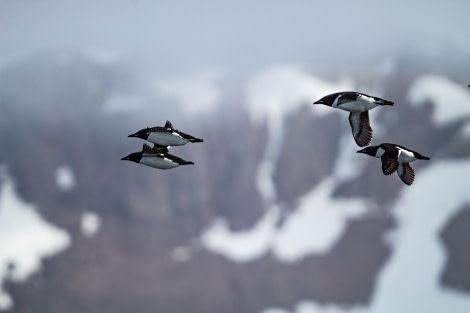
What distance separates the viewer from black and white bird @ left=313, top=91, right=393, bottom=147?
197 feet

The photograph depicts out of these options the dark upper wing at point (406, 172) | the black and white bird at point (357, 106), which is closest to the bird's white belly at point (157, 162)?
the black and white bird at point (357, 106)

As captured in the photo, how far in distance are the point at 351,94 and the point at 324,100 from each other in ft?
5.48

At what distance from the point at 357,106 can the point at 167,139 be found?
1100 cm

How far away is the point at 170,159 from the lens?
198ft

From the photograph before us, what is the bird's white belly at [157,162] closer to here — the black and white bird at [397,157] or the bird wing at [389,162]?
the black and white bird at [397,157]

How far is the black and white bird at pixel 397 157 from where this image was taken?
2241 inches

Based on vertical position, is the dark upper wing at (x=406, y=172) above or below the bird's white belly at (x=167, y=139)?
below

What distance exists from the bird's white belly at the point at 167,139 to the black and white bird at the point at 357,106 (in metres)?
8.16

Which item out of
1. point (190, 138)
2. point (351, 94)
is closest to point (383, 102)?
point (351, 94)

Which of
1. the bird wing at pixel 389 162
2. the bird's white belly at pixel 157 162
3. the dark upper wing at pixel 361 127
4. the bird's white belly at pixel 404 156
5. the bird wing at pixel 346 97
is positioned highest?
the bird wing at pixel 346 97

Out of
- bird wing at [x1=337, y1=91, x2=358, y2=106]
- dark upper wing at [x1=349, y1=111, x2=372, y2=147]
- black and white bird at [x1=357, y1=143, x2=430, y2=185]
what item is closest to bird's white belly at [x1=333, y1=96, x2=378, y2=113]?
bird wing at [x1=337, y1=91, x2=358, y2=106]

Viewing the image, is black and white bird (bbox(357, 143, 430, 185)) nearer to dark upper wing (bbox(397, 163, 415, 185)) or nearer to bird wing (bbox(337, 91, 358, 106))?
dark upper wing (bbox(397, 163, 415, 185))

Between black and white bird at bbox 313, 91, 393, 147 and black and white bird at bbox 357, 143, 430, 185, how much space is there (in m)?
1.38

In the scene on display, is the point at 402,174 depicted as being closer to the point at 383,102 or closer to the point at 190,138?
the point at 383,102
